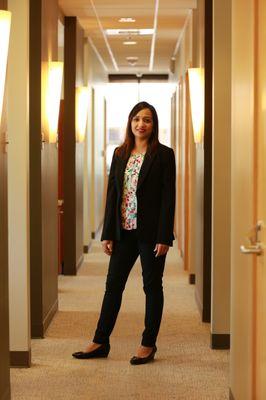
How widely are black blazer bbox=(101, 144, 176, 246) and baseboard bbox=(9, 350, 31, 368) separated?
898 millimetres

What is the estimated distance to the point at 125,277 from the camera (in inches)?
199

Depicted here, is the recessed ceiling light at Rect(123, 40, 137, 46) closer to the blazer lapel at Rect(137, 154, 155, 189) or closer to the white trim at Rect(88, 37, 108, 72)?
the white trim at Rect(88, 37, 108, 72)

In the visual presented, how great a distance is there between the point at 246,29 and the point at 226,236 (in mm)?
2111

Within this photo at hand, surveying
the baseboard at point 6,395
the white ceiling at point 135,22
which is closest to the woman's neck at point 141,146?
the baseboard at point 6,395

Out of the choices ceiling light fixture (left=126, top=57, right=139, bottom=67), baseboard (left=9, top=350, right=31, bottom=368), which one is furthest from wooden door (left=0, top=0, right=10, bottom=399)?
ceiling light fixture (left=126, top=57, right=139, bottom=67)

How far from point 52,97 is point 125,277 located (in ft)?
5.97

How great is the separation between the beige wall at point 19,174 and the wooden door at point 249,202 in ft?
4.98

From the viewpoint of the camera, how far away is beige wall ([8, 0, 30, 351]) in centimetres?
→ 486

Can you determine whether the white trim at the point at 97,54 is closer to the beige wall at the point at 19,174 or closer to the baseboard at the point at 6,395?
the beige wall at the point at 19,174

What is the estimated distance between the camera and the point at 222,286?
17.9 ft

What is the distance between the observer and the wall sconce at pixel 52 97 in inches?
240

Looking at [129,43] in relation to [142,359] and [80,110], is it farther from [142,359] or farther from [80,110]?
[142,359]

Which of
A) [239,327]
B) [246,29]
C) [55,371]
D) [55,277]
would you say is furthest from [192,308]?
[246,29]

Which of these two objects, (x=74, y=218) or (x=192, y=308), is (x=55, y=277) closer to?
(x=192, y=308)
